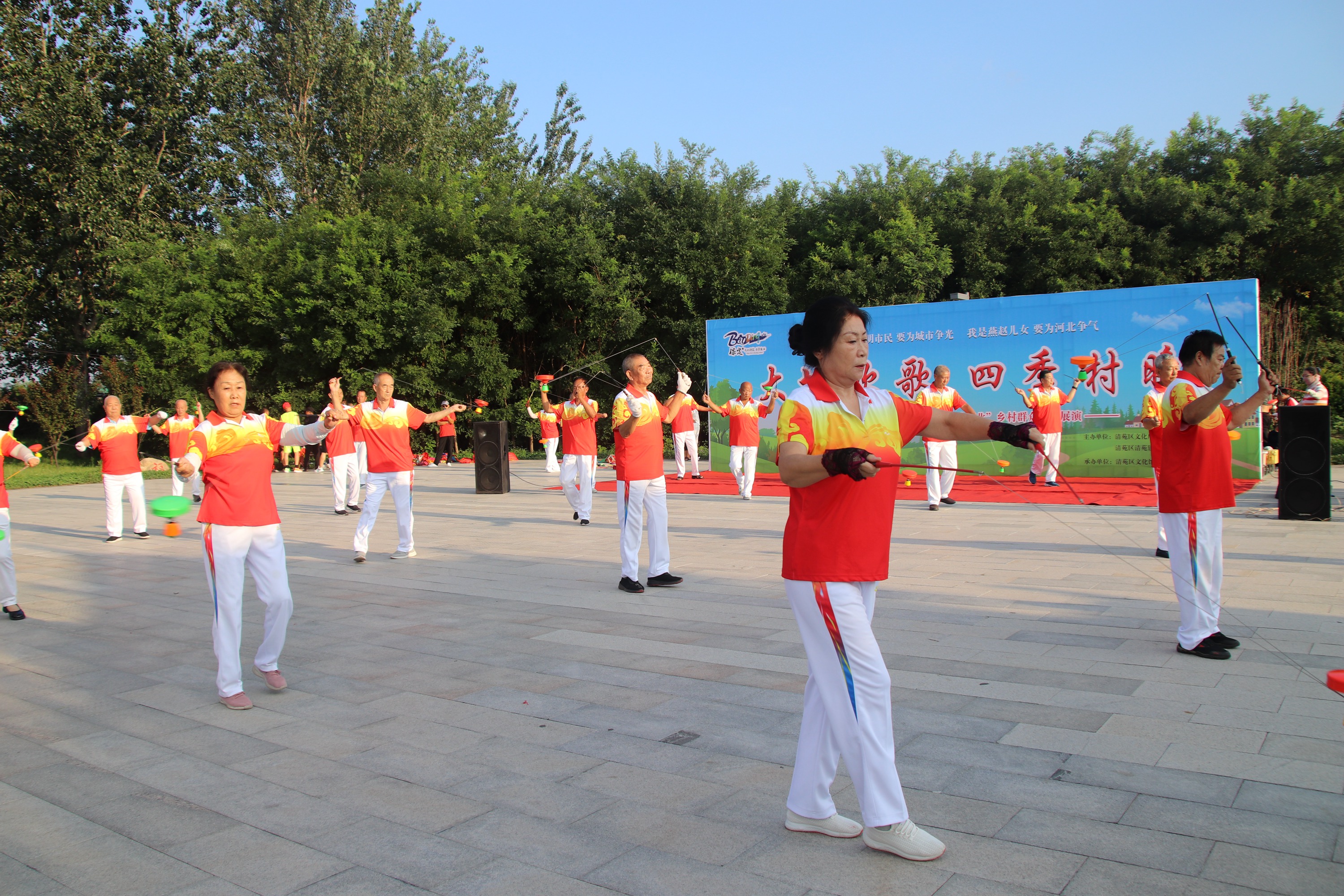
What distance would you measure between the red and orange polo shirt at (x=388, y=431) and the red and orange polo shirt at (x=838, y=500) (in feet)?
23.0

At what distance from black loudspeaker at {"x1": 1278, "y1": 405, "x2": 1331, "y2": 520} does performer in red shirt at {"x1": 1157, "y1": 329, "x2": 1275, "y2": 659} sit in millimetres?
5544

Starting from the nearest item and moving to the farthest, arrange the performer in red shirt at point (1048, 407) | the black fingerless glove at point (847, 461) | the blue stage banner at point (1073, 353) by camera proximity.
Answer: the black fingerless glove at point (847, 461) < the performer in red shirt at point (1048, 407) < the blue stage banner at point (1073, 353)

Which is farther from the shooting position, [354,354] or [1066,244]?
[354,354]

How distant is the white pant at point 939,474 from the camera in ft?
41.2

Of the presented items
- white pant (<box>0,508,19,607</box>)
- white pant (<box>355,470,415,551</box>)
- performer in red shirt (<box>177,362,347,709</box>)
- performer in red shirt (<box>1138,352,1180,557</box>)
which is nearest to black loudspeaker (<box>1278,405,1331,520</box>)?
performer in red shirt (<box>1138,352,1180,557</box>)

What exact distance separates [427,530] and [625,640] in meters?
6.98

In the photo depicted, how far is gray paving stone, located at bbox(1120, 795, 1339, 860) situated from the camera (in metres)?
2.85

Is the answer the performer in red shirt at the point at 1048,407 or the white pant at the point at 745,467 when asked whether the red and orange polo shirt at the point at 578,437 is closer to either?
the white pant at the point at 745,467

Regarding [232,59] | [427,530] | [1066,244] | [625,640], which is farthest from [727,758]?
[232,59]

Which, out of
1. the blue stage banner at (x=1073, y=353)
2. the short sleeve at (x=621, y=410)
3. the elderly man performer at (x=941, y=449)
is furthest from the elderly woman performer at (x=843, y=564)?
the blue stage banner at (x=1073, y=353)

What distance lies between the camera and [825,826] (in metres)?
3.07

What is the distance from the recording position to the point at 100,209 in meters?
29.0

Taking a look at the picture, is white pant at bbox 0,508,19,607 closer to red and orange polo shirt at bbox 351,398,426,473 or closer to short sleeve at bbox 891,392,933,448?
red and orange polo shirt at bbox 351,398,426,473

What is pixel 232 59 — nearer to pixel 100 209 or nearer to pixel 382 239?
pixel 100 209
